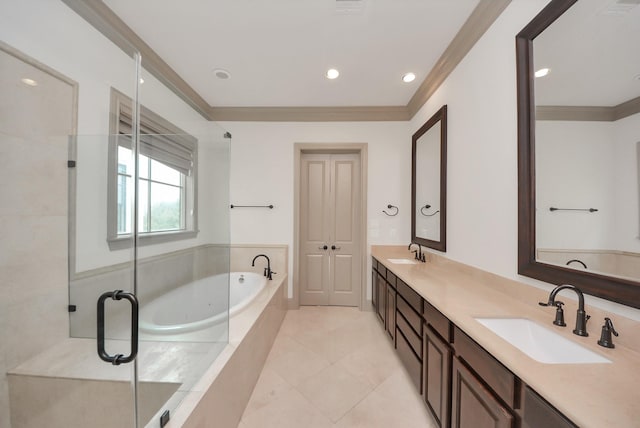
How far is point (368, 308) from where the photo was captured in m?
3.16

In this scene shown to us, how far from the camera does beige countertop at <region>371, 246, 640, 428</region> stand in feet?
1.95

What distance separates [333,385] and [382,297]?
1082 millimetres

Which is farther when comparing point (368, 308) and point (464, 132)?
point (368, 308)

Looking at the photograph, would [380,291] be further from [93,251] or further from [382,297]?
[93,251]

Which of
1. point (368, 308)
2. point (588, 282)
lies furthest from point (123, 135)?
point (368, 308)

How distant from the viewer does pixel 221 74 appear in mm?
2426

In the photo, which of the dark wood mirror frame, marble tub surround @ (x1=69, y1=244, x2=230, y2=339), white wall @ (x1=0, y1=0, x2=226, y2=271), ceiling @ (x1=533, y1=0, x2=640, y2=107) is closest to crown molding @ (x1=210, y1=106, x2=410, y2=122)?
white wall @ (x1=0, y1=0, x2=226, y2=271)

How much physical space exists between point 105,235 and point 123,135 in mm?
664

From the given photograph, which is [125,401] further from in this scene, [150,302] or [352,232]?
[352,232]

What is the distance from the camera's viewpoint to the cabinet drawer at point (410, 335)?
62.2 inches

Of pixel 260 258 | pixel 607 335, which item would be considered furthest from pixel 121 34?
pixel 607 335

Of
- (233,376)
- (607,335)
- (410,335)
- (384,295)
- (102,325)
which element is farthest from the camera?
(384,295)

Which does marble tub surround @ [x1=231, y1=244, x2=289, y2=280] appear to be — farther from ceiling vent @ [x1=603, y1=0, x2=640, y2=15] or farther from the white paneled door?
ceiling vent @ [x1=603, y1=0, x2=640, y2=15]

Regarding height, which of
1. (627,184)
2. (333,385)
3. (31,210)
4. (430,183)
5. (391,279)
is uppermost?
(430,183)
